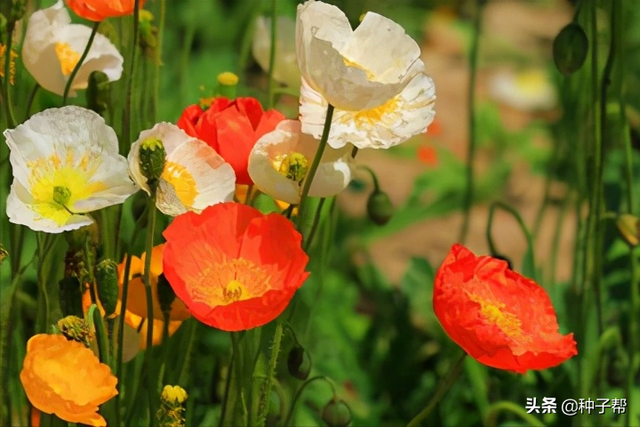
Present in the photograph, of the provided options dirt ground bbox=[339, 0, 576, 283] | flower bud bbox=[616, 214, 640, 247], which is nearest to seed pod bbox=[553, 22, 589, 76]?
flower bud bbox=[616, 214, 640, 247]

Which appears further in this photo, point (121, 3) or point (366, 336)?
point (366, 336)

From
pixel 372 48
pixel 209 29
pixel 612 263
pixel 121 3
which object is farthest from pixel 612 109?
pixel 209 29

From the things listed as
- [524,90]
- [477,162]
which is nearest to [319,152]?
[477,162]

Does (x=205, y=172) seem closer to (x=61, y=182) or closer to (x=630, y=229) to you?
(x=61, y=182)

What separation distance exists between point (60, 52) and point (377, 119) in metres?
0.30

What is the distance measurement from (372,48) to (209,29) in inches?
69.7

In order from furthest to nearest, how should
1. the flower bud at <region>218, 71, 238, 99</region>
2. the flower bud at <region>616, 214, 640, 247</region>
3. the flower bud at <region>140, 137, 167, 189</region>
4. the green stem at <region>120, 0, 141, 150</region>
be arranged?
the flower bud at <region>616, 214, 640, 247</region>
the flower bud at <region>218, 71, 238, 99</region>
the green stem at <region>120, 0, 141, 150</region>
the flower bud at <region>140, 137, 167, 189</region>

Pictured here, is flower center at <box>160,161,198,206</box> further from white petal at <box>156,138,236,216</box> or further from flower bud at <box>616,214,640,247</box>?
flower bud at <box>616,214,640,247</box>

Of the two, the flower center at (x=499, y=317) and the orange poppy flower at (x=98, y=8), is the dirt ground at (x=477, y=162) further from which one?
the orange poppy flower at (x=98, y=8)

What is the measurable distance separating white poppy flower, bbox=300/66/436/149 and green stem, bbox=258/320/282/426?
14 centimetres

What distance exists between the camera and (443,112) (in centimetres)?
271

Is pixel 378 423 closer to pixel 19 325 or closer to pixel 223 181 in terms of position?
pixel 19 325

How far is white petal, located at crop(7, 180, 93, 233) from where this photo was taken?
0.63 meters

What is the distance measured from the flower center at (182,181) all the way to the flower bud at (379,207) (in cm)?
35
